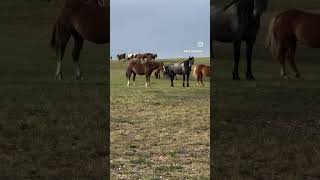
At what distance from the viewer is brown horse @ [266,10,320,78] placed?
10.2 m

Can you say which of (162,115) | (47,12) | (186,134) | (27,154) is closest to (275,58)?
(162,115)

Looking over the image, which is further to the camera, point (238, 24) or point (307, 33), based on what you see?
point (307, 33)

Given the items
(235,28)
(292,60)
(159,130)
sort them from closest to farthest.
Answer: (159,130)
(292,60)
(235,28)

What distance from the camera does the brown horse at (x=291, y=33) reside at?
33.3 ft

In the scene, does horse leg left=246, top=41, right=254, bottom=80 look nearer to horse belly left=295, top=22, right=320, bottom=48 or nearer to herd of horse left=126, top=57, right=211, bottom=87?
herd of horse left=126, top=57, right=211, bottom=87

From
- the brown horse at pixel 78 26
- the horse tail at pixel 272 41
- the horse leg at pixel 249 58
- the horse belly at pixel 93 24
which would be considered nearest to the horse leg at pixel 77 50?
the brown horse at pixel 78 26

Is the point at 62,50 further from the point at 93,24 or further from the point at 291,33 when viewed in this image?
the point at 291,33

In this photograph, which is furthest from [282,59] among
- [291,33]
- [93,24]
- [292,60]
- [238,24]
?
[93,24]

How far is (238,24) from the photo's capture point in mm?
10203

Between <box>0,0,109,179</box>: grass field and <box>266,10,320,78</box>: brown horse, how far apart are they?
3.77 m

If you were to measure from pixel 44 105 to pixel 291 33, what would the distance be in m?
5.99

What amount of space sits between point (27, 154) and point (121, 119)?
248cm

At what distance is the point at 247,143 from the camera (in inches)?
275

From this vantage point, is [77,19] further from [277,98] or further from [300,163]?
[300,163]
